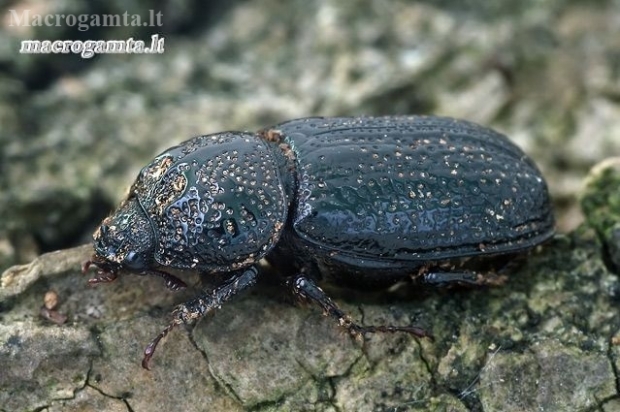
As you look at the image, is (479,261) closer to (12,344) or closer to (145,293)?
(145,293)

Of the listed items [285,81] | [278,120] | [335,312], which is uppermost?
[285,81]

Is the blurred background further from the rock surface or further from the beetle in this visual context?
the beetle

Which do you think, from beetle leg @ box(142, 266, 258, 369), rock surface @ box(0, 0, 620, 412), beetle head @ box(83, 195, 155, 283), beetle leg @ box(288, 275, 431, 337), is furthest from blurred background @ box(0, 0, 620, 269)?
beetle leg @ box(288, 275, 431, 337)

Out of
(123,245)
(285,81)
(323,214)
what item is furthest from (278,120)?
(123,245)

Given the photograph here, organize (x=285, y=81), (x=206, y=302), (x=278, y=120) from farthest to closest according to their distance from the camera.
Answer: (x=285, y=81) < (x=278, y=120) < (x=206, y=302)

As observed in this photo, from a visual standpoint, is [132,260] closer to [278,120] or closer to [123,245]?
[123,245]

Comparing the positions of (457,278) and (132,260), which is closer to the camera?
(132,260)

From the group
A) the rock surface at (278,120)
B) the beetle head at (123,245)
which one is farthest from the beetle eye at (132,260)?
the rock surface at (278,120)
